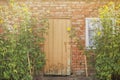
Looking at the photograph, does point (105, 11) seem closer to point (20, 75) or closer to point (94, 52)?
point (94, 52)

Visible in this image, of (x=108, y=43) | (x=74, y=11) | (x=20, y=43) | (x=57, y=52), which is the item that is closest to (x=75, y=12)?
(x=74, y=11)

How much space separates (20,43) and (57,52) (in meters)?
2.16

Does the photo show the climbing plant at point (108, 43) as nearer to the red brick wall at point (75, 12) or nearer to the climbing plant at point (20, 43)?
the red brick wall at point (75, 12)

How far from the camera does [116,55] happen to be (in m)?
10.6

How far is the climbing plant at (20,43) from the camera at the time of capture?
34.2ft

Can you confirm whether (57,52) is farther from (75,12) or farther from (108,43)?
(108,43)

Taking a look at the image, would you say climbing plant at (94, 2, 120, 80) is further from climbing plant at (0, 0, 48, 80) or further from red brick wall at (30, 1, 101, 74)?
climbing plant at (0, 0, 48, 80)

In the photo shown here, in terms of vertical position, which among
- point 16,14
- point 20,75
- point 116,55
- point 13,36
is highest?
point 16,14

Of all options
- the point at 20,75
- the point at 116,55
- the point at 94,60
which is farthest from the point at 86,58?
the point at 20,75

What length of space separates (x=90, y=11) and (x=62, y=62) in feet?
7.71

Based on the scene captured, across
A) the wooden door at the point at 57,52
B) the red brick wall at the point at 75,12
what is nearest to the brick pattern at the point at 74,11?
the red brick wall at the point at 75,12

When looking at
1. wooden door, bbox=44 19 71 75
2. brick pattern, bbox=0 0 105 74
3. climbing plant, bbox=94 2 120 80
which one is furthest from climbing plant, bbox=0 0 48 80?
climbing plant, bbox=94 2 120 80

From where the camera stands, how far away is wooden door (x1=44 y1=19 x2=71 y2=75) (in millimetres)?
12297

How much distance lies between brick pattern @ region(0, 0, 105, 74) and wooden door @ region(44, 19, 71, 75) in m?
0.28
